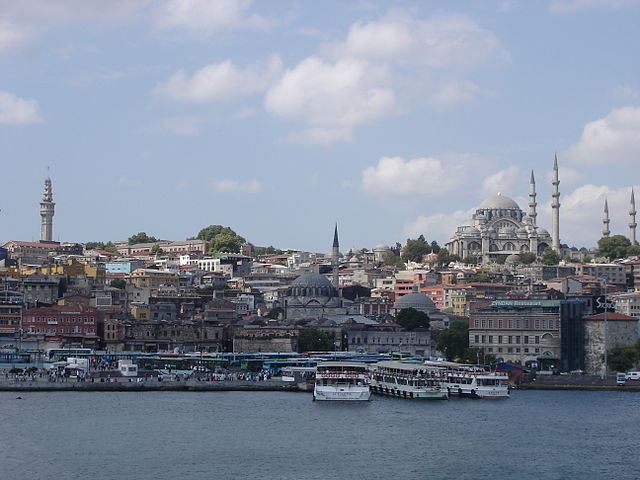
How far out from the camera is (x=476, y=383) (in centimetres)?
5169

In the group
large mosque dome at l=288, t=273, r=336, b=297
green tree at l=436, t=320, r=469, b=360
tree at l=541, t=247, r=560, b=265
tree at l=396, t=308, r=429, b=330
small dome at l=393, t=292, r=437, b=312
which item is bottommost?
green tree at l=436, t=320, r=469, b=360

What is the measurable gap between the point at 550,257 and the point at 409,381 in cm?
6937

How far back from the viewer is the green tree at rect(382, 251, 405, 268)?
124419 mm

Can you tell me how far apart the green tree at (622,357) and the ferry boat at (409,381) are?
37.8 feet

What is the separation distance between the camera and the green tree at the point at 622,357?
200 feet

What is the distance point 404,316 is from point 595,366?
14713 millimetres

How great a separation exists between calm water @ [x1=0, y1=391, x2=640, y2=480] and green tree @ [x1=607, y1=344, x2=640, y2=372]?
10138 millimetres

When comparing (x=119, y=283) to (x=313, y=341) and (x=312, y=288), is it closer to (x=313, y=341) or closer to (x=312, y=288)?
(x=312, y=288)

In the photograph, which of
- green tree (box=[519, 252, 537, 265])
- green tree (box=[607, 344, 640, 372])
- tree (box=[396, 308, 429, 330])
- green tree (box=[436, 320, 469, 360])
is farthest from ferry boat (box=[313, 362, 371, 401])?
green tree (box=[519, 252, 537, 265])

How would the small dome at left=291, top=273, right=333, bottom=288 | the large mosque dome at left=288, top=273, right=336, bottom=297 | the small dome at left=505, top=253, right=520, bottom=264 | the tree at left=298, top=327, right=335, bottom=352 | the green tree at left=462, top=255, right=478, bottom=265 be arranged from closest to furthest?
the tree at left=298, top=327, right=335, bottom=352
the large mosque dome at left=288, top=273, right=336, bottom=297
the small dome at left=291, top=273, right=333, bottom=288
the small dome at left=505, top=253, right=520, bottom=264
the green tree at left=462, top=255, right=478, bottom=265

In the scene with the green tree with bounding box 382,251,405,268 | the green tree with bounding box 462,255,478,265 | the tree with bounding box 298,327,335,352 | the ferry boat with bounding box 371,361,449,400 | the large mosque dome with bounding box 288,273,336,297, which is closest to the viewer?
the ferry boat with bounding box 371,361,449,400

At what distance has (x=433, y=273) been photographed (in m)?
105

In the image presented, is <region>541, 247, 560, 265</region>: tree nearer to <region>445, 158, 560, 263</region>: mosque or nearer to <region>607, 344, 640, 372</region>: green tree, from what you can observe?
<region>445, 158, 560, 263</region>: mosque

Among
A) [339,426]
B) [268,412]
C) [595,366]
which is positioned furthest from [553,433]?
[595,366]
